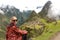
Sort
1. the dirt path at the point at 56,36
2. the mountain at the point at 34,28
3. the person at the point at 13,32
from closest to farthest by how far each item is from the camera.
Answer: the person at the point at 13,32
the dirt path at the point at 56,36
the mountain at the point at 34,28

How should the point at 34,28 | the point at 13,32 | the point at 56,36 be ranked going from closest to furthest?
1. the point at 13,32
2. the point at 56,36
3. the point at 34,28

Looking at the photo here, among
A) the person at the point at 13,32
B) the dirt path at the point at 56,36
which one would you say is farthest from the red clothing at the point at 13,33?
the dirt path at the point at 56,36

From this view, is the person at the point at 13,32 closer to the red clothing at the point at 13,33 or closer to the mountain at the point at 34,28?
the red clothing at the point at 13,33

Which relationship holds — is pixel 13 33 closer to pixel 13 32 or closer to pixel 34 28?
pixel 13 32

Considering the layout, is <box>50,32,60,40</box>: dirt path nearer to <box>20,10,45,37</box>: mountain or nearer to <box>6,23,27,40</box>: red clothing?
<box>6,23,27,40</box>: red clothing

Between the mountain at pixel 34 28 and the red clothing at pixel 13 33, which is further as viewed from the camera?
the mountain at pixel 34 28

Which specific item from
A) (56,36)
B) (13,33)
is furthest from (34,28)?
(13,33)

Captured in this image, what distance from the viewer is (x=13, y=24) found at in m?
15.6

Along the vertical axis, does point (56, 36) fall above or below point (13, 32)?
above

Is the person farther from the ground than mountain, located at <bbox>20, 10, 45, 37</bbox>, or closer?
closer

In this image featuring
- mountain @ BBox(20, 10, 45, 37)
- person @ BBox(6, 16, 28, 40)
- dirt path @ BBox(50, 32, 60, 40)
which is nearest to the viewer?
person @ BBox(6, 16, 28, 40)

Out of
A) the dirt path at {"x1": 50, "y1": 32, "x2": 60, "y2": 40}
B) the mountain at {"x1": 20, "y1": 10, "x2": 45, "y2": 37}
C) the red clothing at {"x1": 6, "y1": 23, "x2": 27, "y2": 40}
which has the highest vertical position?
the mountain at {"x1": 20, "y1": 10, "x2": 45, "y2": 37}

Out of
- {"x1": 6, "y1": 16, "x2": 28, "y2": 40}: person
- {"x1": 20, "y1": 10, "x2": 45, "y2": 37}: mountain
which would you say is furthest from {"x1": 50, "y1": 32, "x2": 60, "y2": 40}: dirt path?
{"x1": 20, "y1": 10, "x2": 45, "y2": 37}: mountain

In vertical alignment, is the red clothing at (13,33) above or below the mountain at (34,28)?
below
